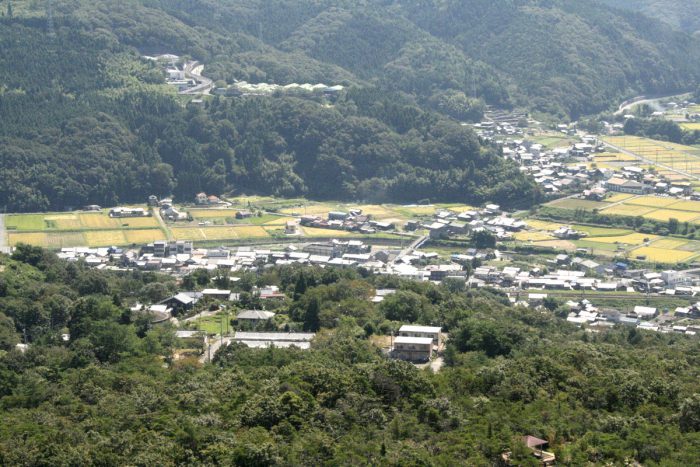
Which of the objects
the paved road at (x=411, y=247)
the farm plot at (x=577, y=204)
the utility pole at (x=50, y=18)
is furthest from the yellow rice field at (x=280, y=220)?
the utility pole at (x=50, y=18)

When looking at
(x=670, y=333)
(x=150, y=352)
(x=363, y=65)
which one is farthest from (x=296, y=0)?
(x=150, y=352)

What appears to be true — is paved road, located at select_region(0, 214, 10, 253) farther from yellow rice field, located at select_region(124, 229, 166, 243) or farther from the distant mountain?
the distant mountain

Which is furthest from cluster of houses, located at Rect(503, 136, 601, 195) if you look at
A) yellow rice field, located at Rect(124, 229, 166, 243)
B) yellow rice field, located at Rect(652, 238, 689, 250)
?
yellow rice field, located at Rect(124, 229, 166, 243)

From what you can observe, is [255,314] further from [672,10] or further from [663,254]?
[672,10]

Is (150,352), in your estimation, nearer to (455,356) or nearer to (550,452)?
(455,356)

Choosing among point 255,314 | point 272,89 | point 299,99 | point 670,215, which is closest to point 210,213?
point 299,99

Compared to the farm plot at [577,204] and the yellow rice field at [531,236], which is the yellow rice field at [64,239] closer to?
the yellow rice field at [531,236]
